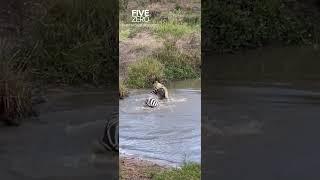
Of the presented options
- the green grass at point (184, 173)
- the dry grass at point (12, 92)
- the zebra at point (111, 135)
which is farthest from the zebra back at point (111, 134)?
the dry grass at point (12, 92)

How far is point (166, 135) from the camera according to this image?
4.98 m

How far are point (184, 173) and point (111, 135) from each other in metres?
0.65

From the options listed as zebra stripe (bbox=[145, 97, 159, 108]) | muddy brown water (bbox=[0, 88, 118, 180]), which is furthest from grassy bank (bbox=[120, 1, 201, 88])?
muddy brown water (bbox=[0, 88, 118, 180])

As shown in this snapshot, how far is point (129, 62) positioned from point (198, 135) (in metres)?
0.79

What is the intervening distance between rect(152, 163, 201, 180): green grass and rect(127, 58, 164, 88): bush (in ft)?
2.32

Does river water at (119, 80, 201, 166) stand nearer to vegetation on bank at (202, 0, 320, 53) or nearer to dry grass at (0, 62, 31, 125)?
vegetation on bank at (202, 0, 320, 53)

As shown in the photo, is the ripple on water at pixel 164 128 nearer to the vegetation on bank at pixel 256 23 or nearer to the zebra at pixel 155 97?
the zebra at pixel 155 97

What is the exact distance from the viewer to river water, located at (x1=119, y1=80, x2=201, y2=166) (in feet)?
16.2

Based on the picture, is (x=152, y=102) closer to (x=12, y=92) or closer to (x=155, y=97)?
(x=155, y=97)

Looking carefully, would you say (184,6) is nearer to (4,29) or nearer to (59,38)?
(59,38)

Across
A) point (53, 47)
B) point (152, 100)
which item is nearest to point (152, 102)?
point (152, 100)

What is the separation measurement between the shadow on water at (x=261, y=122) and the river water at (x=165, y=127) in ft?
0.55

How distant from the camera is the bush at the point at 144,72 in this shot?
496cm

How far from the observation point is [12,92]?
4.95 meters
